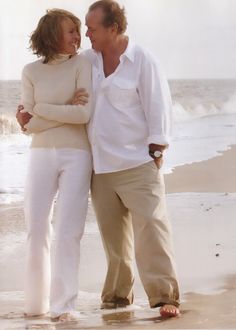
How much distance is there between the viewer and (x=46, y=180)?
Answer: 244 centimetres

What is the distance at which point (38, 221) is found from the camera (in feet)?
8.04

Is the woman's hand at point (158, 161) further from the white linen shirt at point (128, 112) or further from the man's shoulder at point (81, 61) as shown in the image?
the man's shoulder at point (81, 61)

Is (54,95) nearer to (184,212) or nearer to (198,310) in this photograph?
(198,310)

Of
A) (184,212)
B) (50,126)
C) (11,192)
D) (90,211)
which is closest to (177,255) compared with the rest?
(184,212)

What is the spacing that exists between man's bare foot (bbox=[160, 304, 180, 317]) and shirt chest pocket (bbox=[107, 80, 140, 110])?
23.6 inches

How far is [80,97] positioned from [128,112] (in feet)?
0.53

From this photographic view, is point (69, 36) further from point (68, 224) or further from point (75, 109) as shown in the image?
point (68, 224)

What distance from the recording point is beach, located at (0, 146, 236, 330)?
2.39 m

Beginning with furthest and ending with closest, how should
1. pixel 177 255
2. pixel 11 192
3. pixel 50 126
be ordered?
pixel 11 192 → pixel 177 255 → pixel 50 126

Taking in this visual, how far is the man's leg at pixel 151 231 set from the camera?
250 cm

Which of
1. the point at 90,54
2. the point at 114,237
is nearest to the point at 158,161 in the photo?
the point at 114,237

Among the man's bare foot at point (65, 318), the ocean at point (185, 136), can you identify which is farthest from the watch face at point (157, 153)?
the ocean at point (185, 136)

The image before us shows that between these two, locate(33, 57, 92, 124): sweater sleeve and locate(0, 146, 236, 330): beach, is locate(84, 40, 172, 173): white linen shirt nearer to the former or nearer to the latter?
locate(33, 57, 92, 124): sweater sleeve

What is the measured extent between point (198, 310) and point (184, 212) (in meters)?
0.97
